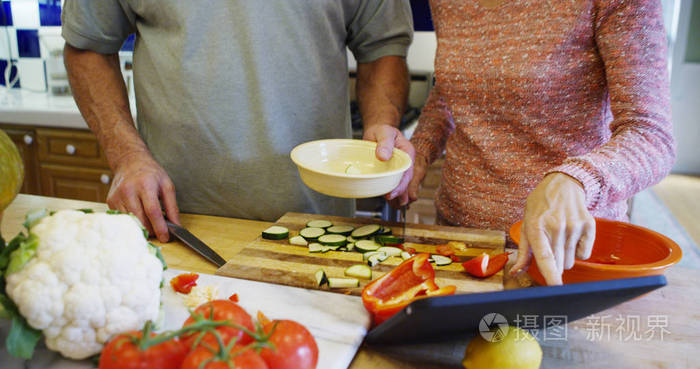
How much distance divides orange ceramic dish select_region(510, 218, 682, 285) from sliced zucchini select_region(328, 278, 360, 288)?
328 mm

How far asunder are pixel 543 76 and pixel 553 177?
1.20 ft

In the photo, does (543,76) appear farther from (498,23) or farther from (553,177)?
(553,177)

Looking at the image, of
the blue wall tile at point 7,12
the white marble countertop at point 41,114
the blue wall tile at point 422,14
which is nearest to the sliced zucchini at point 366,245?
the white marble countertop at point 41,114

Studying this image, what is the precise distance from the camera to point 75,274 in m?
0.73

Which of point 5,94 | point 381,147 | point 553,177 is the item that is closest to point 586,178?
point 553,177

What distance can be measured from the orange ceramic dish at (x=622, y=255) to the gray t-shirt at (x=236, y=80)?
0.73 meters

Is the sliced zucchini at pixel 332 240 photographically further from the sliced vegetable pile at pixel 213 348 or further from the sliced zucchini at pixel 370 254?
the sliced vegetable pile at pixel 213 348

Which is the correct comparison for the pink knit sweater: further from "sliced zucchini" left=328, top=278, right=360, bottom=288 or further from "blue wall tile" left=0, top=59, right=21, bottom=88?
"blue wall tile" left=0, top=59, right=21, bottom=88

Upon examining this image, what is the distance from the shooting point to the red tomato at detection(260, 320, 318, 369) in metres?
0.66

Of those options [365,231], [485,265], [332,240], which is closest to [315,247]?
[332,240]

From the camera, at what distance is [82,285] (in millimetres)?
728

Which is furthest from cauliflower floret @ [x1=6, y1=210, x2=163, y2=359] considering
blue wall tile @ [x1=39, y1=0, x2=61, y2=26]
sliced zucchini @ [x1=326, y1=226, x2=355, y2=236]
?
blue wall tile @ [x1=39, y1=0, x2=61, y2=26]

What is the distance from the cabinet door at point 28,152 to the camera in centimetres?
286

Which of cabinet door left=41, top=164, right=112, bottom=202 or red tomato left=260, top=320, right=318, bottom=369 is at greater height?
red tomato left=260, top=320, right=318, bottom=369
